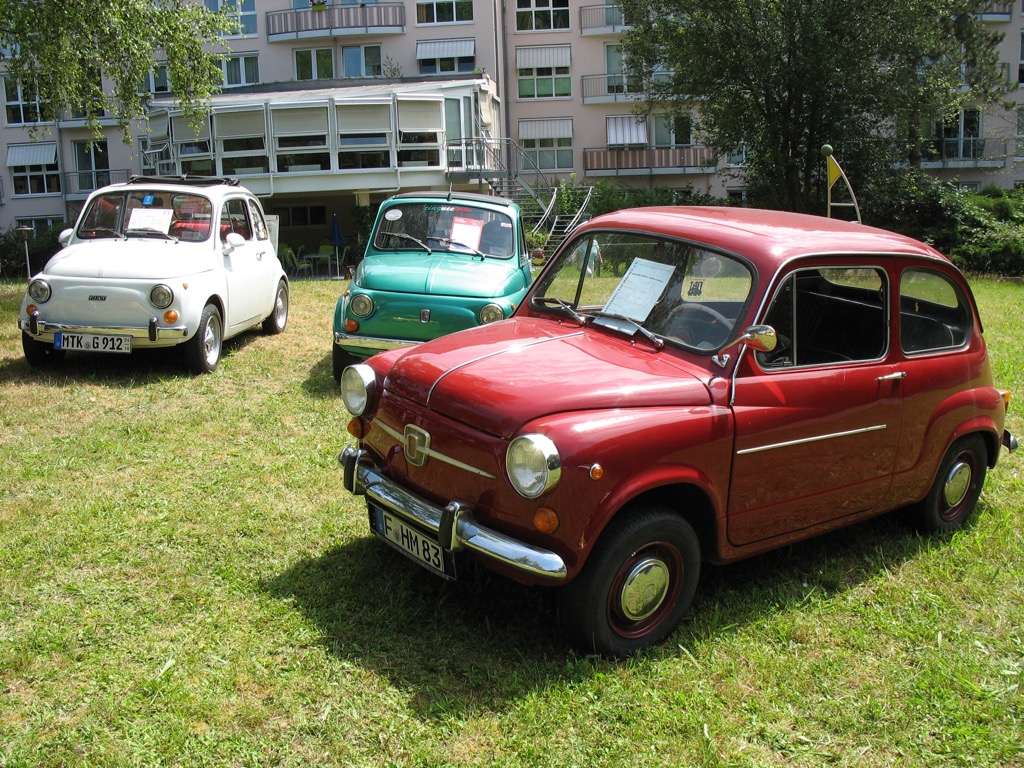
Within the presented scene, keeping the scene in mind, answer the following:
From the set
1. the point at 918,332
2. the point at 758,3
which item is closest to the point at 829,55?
the point at 758,3

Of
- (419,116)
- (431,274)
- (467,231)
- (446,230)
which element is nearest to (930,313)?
(431,274)

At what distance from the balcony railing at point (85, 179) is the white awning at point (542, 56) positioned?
53.6 ft

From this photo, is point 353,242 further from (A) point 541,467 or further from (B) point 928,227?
(A) point 541,467

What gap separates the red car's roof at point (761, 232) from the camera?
4.51m

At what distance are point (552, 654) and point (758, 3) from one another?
71.9ft

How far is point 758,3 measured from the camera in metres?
22.5

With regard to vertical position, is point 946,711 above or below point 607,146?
below

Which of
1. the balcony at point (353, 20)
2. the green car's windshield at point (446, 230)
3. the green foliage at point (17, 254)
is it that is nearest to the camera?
the green car's windshield at point (446, 230)

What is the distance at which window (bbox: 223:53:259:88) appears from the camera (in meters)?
36.6

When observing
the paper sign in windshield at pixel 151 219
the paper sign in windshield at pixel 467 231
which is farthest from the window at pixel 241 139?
the paper sign in windshield at pixel 467 231

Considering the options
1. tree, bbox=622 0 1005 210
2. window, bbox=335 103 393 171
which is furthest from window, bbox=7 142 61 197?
tree, bbox=622 0 1005 210

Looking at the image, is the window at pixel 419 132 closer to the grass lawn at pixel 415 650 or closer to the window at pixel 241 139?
the window at pixel 241 139

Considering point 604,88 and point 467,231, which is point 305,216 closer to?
point 604,88

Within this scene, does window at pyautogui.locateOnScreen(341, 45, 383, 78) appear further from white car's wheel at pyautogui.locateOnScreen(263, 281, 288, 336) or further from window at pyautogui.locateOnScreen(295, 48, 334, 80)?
white car's wheel at pyautogui.locateOnScreen(263, 281, 288, 336)
